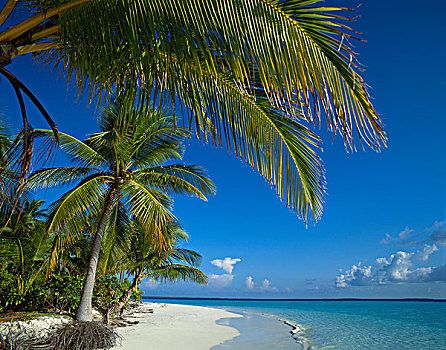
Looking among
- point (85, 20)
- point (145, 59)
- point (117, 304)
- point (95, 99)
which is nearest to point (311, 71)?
→ point (145, 59)

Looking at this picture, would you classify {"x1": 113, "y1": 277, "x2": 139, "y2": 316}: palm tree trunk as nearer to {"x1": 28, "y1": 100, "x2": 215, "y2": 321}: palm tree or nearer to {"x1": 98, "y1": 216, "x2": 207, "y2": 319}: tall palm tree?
{"x1": 98, "y1": 216, "x2": 207, "y2": 319}: tall palm tree

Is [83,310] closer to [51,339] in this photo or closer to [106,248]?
[51,339]

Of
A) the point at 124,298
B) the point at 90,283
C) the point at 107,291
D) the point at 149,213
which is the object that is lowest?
the point at 124,298

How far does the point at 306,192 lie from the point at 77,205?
623cm

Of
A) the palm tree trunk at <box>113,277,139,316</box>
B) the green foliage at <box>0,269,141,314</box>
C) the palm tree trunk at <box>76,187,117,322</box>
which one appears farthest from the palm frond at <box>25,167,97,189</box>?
the palm tree trunk at <box>113,277,139,316</box>

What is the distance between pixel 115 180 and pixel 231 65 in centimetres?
731

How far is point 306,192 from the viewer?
9.44 ft

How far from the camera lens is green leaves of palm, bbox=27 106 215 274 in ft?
24.7

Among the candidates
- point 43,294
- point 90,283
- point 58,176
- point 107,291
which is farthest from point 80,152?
point 107,291

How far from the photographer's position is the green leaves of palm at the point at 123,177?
752 centimetres

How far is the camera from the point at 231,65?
197 centimetres

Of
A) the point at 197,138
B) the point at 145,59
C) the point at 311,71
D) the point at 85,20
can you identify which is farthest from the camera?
the point at 197,138

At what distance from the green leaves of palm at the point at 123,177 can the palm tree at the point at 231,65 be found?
4.50 meters

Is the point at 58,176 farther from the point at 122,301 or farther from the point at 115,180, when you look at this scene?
the point at 122,301
